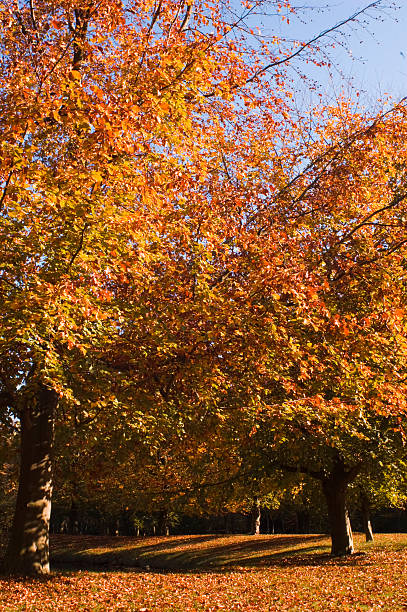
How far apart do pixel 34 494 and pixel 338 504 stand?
12.8 metres

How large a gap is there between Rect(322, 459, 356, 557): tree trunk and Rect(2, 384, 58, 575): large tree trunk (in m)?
11.9

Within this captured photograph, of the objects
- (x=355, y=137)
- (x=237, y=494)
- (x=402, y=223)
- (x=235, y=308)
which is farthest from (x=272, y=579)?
(x=355, y=137)

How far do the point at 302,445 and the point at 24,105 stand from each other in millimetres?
13385

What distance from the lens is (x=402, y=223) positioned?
1185cm

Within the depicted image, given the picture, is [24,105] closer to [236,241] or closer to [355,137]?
[236,241]

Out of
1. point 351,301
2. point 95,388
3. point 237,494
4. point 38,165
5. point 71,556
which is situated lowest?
point 71,556

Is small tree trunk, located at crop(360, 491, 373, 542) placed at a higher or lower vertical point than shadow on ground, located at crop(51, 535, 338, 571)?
higher

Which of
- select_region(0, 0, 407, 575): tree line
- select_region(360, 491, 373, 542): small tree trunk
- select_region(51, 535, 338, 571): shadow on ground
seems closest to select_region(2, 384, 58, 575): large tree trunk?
select_region(0, 0, 407, 575): tree line

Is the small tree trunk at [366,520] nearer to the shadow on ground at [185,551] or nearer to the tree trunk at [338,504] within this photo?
the shadow on ground at [185,551]

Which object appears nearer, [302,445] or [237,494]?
[302,445]

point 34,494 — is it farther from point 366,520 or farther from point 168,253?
point 366,520

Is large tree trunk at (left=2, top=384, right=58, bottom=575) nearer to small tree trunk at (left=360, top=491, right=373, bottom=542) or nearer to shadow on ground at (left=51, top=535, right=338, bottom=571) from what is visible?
shadow on ground at (left=51, top=535, right=338, bottom=571)

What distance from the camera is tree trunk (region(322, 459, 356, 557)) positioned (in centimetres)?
1991

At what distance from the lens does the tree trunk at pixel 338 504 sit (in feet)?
65.3
